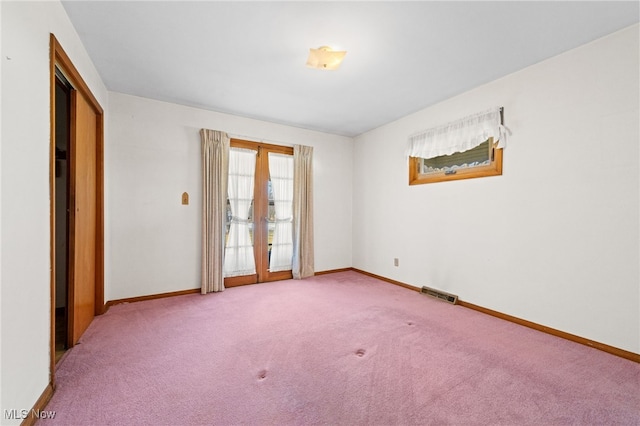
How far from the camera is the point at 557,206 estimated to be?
2527 mm

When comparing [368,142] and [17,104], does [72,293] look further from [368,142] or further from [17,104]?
→ [368,142]

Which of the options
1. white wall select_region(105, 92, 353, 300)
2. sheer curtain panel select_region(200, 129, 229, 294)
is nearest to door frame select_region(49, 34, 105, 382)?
white wall select_region(105, 92, 353, 300)

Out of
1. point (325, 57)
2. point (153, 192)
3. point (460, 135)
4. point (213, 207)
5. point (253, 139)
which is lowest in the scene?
point (213, 207)

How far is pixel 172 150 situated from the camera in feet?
12.1

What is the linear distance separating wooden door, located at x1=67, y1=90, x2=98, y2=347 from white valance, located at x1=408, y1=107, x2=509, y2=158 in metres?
3.85

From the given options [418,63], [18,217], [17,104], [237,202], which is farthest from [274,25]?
[237,202]

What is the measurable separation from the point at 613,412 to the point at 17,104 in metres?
3.61

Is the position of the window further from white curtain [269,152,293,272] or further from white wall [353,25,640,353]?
white curtain [269,152,293,272]

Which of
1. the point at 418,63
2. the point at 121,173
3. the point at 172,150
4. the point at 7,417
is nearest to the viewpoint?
the point at 7,417

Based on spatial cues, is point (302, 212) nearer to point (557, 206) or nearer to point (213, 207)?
point (213, 207)

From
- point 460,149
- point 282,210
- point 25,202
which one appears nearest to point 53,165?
point 25,202

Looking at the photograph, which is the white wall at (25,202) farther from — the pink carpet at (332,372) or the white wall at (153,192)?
the white wall at (153,192)

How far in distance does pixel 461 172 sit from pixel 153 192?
3.98m

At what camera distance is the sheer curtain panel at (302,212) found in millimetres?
4586
